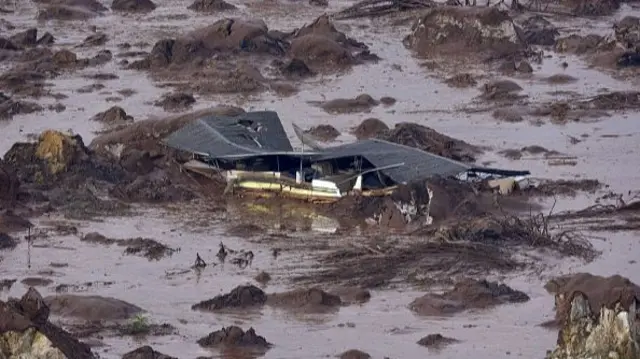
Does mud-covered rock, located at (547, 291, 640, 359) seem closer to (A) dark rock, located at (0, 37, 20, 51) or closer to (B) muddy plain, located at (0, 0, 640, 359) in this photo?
(B) muddy plain, located at (0, 0, 640, 359)

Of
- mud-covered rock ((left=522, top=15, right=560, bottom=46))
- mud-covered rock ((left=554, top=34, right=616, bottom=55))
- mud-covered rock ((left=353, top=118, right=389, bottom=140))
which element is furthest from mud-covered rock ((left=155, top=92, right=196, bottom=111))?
mud-covered rock ((left=554, top=34, right=616, bottom=55))

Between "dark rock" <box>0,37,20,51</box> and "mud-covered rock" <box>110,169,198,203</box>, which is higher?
"mud-covered rock" <box>110,169,198,203</box>

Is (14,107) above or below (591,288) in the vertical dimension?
below

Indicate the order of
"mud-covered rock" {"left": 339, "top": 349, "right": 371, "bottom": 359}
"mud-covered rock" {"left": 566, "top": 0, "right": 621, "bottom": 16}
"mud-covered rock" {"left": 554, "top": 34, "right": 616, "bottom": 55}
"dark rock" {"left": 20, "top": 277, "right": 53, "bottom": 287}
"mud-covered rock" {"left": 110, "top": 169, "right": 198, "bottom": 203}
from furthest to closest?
"mud-covered rock" {"left": 566, "top": 0, "right": 621, "bottom": 16} → "mud-covered rock" {"left": 554, "top": 34, "right": 616, "bottom": 55} → "mud-covered rock" {"left": 110, "top": 169, "right": 198, "bottom": 203} → "dark rock" {"left": 20, "top": 277, "right": 53, "bottom": 287} → "mud-covered rock" {"left": 339, "top": 349, "right": 371, "bottom": 359}

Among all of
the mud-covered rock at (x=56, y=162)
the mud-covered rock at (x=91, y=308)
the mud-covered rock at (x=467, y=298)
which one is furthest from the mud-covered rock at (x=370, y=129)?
the mud-covered rock at (x=91, y=308)

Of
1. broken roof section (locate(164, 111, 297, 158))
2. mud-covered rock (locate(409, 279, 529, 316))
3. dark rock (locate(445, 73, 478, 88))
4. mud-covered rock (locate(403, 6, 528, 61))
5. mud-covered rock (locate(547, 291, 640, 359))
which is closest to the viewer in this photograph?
mud-covered rock (locate(547, 291, 640, 359))

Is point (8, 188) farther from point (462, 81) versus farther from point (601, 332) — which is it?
point (601, 332)

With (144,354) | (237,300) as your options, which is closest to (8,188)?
(237,300)
